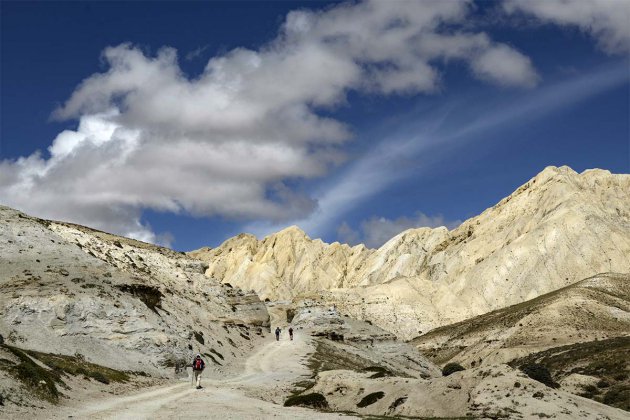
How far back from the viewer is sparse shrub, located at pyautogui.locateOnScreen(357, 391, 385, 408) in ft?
117

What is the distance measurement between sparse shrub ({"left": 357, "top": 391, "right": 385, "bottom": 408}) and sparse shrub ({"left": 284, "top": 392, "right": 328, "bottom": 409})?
8.69 ft

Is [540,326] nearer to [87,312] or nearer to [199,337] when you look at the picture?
[199,337]

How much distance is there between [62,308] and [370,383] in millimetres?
25658

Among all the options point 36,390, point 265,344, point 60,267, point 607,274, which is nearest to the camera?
point 36,390

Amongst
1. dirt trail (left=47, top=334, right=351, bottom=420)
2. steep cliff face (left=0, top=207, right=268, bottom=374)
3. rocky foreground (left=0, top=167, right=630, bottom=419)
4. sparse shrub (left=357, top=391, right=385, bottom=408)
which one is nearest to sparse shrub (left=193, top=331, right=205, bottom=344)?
steep cliff face (left=0, top=207, right=268, bottom=374)

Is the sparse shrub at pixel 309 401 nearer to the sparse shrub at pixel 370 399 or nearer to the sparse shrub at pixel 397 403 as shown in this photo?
the sparse shrub at pixel 370 399

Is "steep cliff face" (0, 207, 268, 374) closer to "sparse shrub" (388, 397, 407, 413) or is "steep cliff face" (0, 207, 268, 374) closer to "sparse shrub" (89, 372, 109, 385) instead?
"sparse shrub" (89, 372, 109, 385)

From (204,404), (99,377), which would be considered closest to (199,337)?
(99,377)

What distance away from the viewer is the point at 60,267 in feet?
181

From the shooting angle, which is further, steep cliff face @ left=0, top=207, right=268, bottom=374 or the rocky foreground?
steep cliff face @ left=0, top=207, right=268, bottom=374

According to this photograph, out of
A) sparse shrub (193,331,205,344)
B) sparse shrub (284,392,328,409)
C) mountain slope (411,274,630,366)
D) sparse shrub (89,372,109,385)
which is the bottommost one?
sparse shrub (284,392,328,409)

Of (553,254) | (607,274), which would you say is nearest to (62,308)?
(607,274)

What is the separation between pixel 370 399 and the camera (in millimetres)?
36125

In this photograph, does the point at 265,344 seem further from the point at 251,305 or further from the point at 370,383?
the point at 370,383
